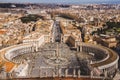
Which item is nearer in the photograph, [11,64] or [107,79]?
[107,79]

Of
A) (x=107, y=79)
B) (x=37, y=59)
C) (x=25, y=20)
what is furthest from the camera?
(x=25, y=20)

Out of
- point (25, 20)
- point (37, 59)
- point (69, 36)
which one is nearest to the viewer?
point (37, 59)

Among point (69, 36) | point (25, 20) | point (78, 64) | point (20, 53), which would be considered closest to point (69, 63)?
point (78, 64)

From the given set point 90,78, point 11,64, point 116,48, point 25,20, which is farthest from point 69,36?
point 25,20

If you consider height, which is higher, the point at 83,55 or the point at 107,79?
the point at 107,79

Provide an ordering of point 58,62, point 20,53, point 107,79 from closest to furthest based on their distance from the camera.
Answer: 1. point 107,79
2. point 58,62
3. point 20,53

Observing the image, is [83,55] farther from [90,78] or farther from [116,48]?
[90,78]

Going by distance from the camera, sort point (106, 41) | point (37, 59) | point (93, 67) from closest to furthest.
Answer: point (93, 67) → point (37, 59) → point (106, 41)

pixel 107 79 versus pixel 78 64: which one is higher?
pixel 107 79

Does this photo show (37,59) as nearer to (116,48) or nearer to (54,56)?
(54,56)
